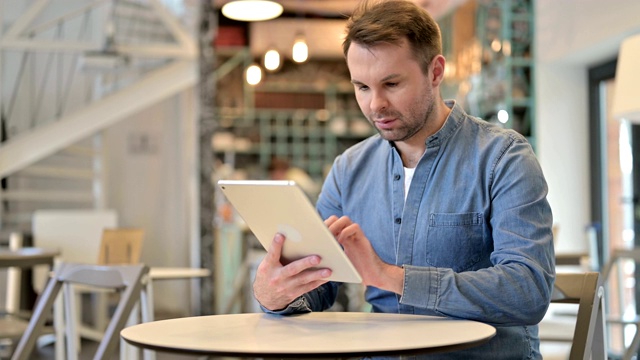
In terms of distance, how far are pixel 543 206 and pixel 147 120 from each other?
8.23 meters

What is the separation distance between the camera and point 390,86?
1850 millimetres

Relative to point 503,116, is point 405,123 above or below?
below

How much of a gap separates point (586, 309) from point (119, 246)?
3.74 m

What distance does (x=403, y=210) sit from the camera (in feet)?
6.54

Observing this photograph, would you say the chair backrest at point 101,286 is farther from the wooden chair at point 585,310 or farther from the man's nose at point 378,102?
the wooden chair at point 585,310

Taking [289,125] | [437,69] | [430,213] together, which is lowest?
[430,213]

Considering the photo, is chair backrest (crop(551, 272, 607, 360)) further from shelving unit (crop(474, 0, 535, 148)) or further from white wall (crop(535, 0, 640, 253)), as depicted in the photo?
shelving unit (crop(474, 0, 535, 148))

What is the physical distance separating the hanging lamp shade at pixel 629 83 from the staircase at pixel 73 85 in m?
4.91

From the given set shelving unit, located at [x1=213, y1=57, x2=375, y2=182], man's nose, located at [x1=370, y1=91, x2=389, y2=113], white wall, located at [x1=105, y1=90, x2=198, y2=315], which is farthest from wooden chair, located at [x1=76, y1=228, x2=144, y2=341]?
shelving unit, located at [x1=213, y1=57, x2=375, y2=182]

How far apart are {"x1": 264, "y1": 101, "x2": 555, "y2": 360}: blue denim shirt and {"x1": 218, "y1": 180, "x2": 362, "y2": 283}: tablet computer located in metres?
0.21

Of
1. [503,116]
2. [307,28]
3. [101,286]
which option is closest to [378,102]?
[101,286]

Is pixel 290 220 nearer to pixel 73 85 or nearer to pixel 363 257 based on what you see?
pixel 363 257

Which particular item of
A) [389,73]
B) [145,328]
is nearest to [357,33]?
[389,73]

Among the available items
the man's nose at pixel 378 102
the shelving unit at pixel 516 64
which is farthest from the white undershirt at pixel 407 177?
the shelving unit at pixel 516 64
